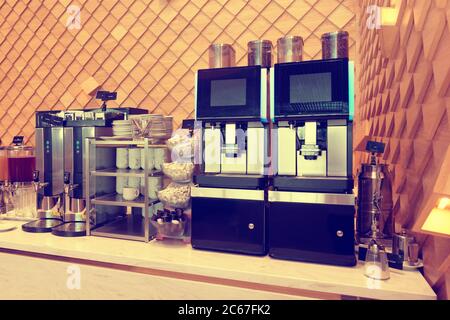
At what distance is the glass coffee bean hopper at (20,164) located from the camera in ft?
6.73

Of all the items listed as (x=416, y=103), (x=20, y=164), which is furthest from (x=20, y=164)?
(x=416, y=103)

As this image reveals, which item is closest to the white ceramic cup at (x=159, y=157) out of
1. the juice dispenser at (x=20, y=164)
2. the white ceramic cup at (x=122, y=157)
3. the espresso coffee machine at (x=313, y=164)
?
the white ceramic cup at (x=122, y=157)

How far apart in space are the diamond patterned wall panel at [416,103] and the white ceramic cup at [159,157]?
0.90m

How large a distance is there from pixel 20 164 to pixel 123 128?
0.76 metres

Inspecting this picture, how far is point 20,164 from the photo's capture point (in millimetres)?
2061

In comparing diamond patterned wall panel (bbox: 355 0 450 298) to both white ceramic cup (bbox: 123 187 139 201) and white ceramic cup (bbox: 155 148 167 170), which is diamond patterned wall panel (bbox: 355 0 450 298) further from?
white ceramic cup (bbox: 123 187 139 201)

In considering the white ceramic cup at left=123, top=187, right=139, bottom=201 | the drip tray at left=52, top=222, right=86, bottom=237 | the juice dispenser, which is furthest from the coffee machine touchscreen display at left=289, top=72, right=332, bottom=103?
the juice dispenser

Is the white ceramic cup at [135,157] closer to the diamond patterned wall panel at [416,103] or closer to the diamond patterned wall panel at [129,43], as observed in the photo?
the diamond patterned wall panel at [129,43]

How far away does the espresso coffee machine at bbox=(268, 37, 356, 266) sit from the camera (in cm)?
123

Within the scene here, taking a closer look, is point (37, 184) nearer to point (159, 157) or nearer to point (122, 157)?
point (122, 157)

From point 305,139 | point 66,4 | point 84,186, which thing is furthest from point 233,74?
point 66,4

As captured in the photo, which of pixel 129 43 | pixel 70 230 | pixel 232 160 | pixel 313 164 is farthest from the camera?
pixel 129 43

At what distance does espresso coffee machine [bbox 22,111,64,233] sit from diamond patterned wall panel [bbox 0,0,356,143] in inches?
36.2
